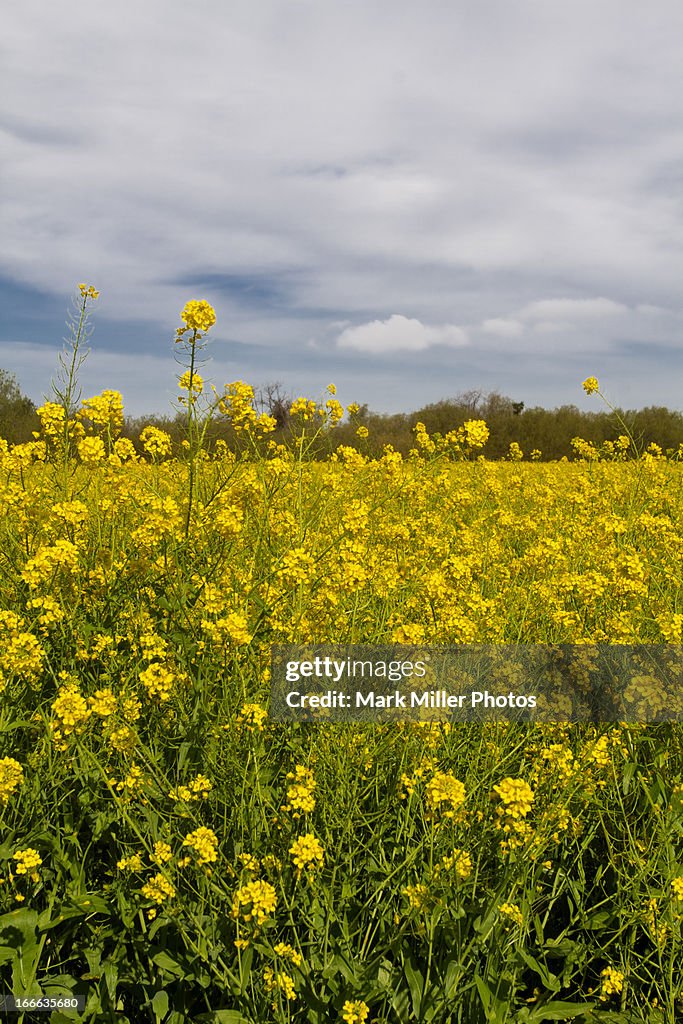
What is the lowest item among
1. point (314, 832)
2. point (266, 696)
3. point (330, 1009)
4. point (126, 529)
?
point (330, 1009)

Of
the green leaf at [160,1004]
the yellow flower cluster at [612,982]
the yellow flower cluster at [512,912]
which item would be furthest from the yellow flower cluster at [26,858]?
the yellow flower cluster at [612,982]

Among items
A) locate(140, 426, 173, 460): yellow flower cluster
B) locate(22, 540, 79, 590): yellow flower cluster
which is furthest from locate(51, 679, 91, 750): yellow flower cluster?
locate(140, 426, 173, 460): yellow flower cluster

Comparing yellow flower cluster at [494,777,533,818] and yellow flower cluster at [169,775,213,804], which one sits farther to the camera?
yellow flower cluster at [169,775,213,804]

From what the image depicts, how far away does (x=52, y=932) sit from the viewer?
247 centimetres

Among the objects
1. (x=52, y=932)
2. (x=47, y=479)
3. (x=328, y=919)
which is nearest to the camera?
(x=328, y=919)

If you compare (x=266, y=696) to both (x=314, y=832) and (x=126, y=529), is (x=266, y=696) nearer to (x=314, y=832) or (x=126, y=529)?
(x=314, y=832)

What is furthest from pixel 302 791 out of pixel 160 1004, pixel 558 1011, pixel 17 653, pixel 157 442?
pixel 157 442

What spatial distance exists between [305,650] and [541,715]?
2.72 ft

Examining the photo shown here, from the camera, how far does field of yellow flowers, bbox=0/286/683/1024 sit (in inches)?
79.2

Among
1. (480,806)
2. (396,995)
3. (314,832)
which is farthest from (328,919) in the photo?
(480,806)

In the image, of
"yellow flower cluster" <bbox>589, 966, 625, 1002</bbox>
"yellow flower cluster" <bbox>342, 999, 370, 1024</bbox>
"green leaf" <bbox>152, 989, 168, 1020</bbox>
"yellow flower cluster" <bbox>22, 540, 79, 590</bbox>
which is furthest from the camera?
"yellow flower cluster" <bbox>22, 540, 79, 590</bbox>

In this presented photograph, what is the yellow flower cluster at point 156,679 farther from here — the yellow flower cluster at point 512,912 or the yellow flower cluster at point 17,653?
the yellow flower cluster at point 512,912

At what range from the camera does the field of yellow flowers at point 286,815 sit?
2012 millimetres

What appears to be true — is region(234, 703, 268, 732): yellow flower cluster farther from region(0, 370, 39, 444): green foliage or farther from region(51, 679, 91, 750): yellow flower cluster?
region(0, 370, 39, 444): green foliage
